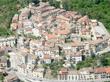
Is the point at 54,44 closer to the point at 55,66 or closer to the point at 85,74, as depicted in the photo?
the point at 55,66

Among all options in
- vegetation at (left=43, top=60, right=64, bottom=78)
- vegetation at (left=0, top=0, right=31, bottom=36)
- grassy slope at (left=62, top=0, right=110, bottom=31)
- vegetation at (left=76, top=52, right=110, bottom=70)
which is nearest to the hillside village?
vegetation at (left=43, top=60, right=64, bottom=78)

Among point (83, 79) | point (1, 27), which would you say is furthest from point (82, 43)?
point (1, 27)

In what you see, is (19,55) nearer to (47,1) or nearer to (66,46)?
(66,46)

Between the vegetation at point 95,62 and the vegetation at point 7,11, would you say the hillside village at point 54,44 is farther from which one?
the vegetation at point 7,11

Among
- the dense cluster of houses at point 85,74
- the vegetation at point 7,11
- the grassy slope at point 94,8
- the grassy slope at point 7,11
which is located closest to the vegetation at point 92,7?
the grassy slope at point 94,8

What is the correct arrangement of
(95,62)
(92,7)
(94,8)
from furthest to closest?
(92,7)
(94,8)
(95,62)

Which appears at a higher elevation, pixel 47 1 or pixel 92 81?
pixel 47 1

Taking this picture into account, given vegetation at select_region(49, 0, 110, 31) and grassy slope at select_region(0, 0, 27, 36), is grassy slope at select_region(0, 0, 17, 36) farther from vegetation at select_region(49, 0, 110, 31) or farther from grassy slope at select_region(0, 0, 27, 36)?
vegetation at select_region(49, 0, 110, 31)

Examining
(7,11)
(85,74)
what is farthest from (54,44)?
(7,11)
